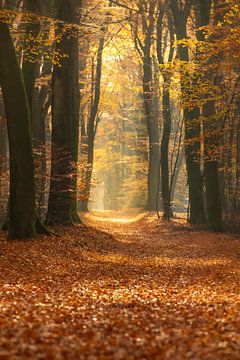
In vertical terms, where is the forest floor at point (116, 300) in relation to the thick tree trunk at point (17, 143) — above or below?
below

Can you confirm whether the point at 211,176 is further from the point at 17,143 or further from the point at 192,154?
the point at 17,143

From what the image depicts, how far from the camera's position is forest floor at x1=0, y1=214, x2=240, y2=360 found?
492cm

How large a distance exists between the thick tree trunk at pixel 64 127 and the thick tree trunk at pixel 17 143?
3.50 metres

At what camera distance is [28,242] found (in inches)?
516

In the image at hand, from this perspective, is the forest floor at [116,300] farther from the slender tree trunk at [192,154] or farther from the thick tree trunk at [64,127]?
the slender tree trunk at [192,154]

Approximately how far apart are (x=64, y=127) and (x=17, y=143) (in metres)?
4.93

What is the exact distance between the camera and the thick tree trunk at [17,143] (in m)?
12.7

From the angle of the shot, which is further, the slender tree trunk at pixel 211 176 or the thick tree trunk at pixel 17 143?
the slender tree trunk at pixel 211 176

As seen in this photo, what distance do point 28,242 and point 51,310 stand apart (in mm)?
6638

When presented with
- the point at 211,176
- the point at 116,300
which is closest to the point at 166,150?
the point at 211,176

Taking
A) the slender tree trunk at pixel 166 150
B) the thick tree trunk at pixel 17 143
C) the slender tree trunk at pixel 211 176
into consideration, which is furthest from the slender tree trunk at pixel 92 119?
the thick tree trunk at pixel 17 143

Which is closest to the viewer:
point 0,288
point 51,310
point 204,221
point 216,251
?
point 51,310

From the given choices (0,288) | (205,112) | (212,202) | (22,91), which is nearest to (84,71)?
(205,112)

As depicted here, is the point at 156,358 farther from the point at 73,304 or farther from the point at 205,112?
the point at 205,112
